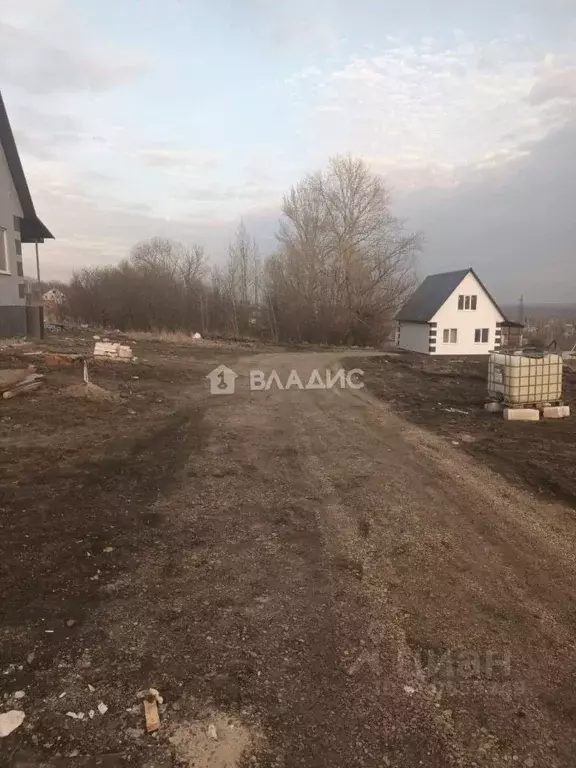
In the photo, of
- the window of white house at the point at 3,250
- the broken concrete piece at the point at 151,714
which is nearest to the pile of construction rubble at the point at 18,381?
the broken concrete piece at the point at 151,714

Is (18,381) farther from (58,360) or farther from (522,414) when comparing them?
(522,414)

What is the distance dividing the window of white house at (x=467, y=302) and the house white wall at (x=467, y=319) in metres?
0.24

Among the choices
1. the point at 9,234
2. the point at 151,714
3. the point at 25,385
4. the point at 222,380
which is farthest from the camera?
the point at 9,234

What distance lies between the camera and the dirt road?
229 centimetres

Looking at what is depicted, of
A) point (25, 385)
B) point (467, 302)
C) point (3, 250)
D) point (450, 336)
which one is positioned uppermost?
point (3, 250)

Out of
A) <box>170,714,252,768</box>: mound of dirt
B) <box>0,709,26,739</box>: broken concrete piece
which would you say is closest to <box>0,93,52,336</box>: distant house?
<box>0,709,26,739</box>: broken concrete piece

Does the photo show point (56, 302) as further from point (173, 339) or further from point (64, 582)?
point (64, 582)

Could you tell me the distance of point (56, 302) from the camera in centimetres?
3994

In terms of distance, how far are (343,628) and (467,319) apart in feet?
136

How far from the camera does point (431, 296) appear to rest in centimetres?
4300

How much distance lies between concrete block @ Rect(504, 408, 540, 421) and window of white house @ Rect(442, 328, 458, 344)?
32.3 metres

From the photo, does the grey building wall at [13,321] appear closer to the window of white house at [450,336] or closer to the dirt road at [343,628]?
the dirt road at [343,628]

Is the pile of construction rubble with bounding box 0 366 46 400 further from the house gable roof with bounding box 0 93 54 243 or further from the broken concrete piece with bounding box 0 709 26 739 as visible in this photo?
the house gable roof with bounding box 0 93 54 243

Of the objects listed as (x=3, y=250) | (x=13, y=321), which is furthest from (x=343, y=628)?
(x=3, y=250)
